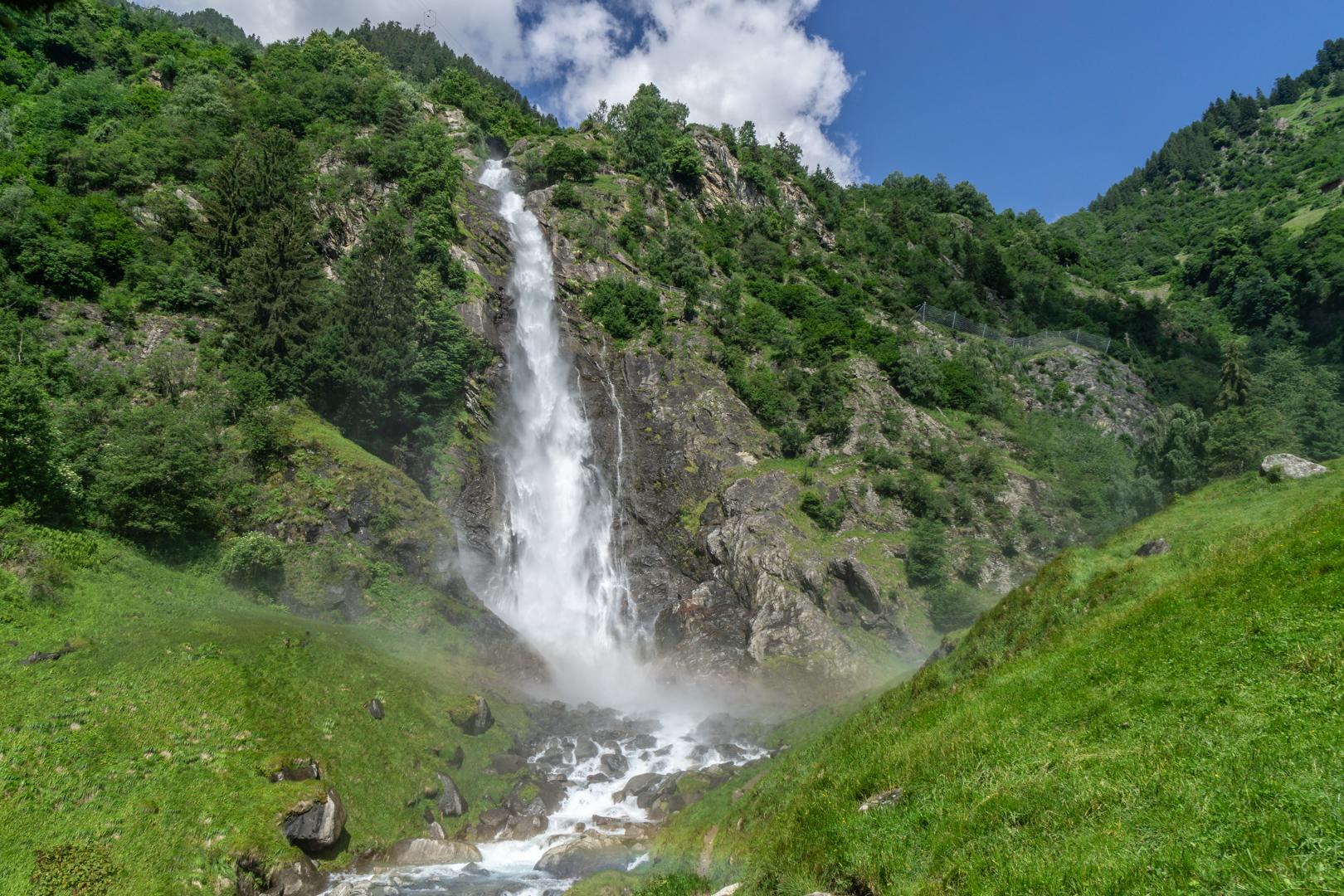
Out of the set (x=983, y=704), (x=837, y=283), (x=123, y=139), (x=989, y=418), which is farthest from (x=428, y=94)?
(x=983, y=704)

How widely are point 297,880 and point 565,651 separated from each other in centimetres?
2157

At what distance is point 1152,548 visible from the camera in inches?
600

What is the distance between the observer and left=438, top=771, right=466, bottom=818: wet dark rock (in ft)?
65.9

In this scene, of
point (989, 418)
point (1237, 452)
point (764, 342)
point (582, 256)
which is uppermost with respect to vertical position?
point (582, 256)

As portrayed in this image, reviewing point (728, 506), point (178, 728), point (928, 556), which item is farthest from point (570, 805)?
point (928, 556)

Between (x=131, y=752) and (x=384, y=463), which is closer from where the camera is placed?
(x=131, y=752)

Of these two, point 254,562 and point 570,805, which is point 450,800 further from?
point 254,562

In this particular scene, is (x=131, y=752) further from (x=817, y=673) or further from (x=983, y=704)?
(x=817, y=673)

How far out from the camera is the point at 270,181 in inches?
1585

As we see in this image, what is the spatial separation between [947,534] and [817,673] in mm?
16636

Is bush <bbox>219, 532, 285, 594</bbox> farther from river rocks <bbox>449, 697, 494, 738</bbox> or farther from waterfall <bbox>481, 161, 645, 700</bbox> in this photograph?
waterfall <bbox>481, 161, 645, 700</bbox>

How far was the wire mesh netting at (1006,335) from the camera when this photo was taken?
70062mm

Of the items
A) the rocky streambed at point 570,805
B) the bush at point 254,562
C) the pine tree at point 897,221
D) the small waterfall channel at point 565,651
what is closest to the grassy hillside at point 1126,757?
the rocky streambed at point 570,805

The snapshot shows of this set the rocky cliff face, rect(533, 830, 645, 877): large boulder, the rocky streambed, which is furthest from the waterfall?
rect(533, 830, 645, 877): large boulder
